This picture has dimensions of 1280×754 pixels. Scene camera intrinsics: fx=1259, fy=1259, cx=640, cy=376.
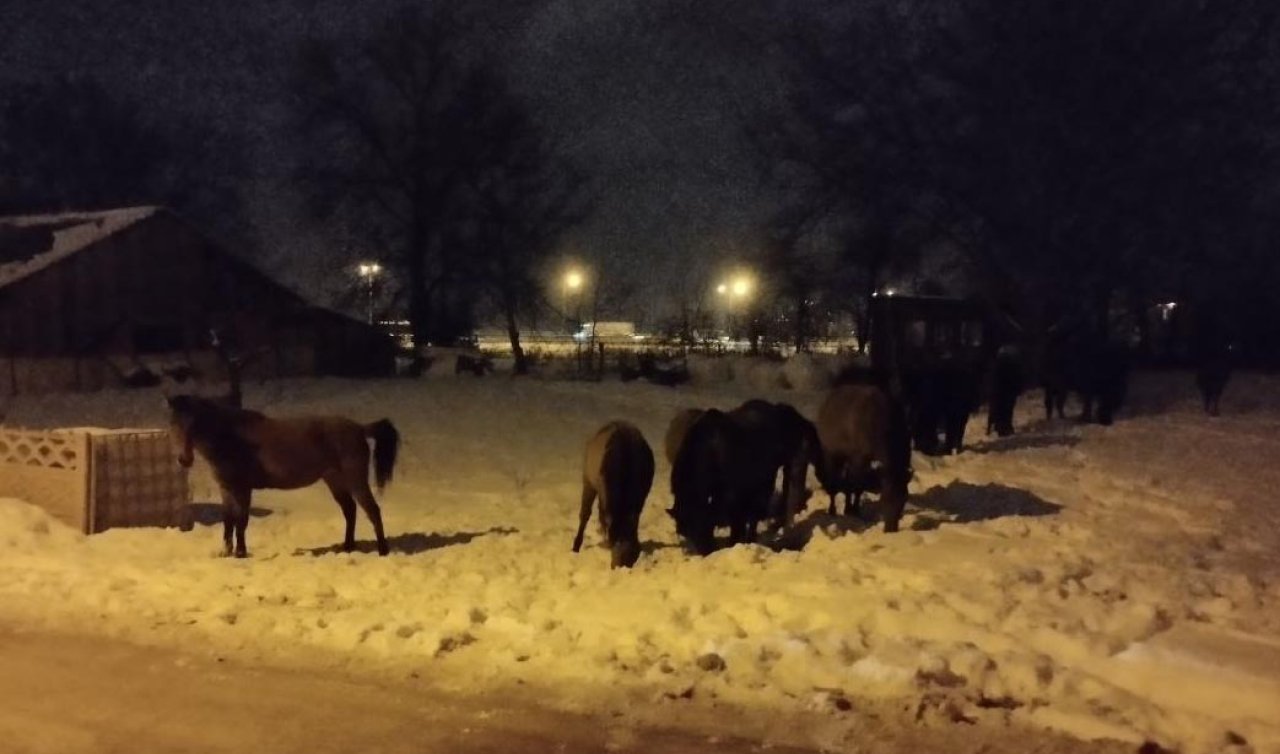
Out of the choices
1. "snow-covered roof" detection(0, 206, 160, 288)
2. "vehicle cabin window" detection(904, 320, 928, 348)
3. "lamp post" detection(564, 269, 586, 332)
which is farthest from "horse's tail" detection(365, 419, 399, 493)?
"lamp post" detection(564, 269, 586, 332)

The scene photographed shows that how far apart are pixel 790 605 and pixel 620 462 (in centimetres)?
388

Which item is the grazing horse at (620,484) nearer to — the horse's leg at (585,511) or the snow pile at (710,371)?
the horse's leg at (585,511)

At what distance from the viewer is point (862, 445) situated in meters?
15.2

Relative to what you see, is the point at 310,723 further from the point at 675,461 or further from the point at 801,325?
the point at 801,325

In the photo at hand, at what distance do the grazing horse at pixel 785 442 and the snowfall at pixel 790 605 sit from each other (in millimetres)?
405

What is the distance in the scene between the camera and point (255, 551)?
13.5 metres

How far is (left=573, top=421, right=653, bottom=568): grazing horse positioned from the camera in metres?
12.4

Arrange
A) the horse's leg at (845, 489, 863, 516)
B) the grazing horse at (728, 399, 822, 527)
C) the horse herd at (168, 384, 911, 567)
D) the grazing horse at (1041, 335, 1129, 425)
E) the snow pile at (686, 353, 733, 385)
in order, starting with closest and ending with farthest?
the horse herd at (168, 384, 911, 567)
the grazing horse at (728, 399, 822, 527)
the horse's leg at (845, 489, 863, 516)
the grazing horse at (1041, 335, 1129, 425)
the snow pile at (686, 353, 733, 385)

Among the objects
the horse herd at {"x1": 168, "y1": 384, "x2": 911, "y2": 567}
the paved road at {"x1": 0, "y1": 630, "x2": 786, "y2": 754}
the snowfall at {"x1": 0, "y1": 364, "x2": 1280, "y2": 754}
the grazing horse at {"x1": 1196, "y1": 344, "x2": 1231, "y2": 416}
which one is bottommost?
the paved road at {"x1": 0, "y1": 630, "x2": 786, "y2": 754}

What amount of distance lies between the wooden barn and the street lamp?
8.67 meters

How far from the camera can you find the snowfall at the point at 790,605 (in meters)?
7.28

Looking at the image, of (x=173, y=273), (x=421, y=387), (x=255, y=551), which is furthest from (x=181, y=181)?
(x=255, y=551)

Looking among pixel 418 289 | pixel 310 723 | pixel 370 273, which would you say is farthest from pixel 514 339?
pixel 310 723

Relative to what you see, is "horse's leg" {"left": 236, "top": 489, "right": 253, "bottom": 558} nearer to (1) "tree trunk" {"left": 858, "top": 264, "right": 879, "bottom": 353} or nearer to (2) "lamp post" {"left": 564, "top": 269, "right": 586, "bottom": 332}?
(1) "tree trunk" {"left": 858, "top": 264, "right": 879, "bottom": 353}
